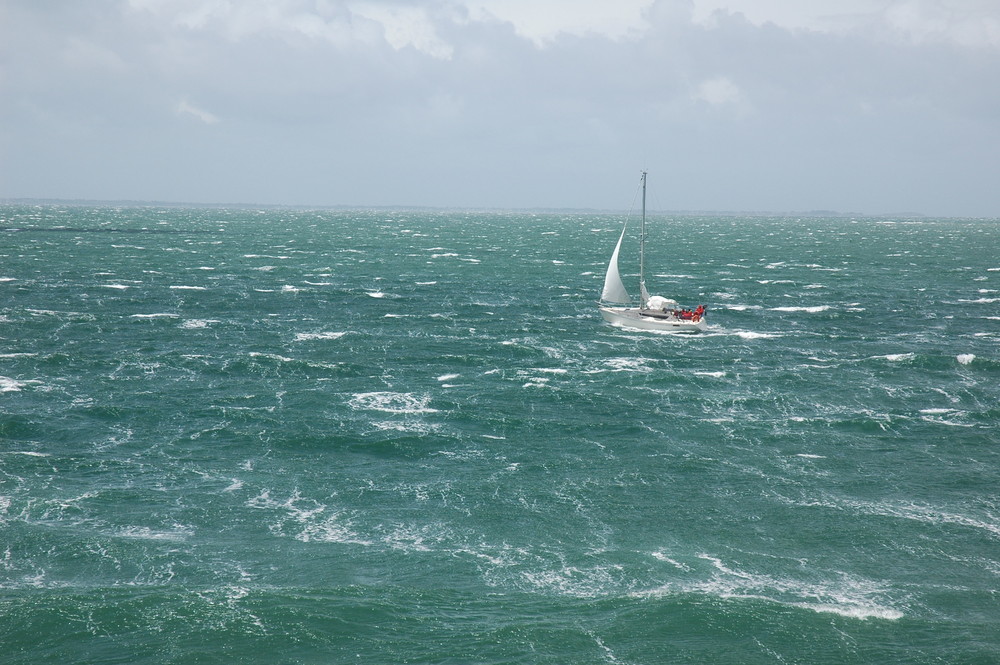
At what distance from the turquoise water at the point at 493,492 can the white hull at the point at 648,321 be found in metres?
2.58

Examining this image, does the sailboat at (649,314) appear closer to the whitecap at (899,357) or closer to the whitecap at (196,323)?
the whitecap at (899,357)

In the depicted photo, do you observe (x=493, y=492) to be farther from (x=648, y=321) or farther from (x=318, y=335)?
(x=648, y=321)

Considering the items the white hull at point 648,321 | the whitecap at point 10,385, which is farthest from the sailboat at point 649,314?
the whitecap at point 10,385

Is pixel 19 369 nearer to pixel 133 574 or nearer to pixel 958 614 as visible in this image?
pixel 133 574

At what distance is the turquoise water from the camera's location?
34.0 meters

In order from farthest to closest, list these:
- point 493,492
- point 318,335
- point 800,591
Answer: point 318,335 → point 493,492 → point 800,591

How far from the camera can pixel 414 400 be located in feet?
216

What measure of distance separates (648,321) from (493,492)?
172 feet

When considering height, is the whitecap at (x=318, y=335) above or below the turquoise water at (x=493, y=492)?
above

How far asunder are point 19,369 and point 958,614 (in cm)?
7299

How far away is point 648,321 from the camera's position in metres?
96.1

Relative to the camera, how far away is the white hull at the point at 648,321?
9412cm

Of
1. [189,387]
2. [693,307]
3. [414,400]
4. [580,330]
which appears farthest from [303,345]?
[693,307]

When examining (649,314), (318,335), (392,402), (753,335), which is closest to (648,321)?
(649,314)
